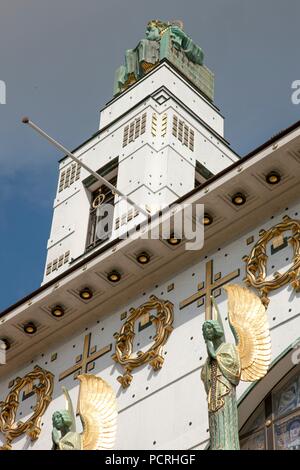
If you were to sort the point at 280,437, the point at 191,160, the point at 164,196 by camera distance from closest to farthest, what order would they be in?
the point at 280,437
the point at 164,196
the point at 191,160

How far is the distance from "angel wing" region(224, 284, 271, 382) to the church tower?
5564mm

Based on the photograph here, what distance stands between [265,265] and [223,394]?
7.60ft

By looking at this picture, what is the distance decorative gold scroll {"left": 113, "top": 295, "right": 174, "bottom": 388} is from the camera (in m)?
13.9

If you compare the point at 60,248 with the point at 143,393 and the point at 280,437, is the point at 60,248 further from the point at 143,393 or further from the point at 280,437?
the point at 280,437

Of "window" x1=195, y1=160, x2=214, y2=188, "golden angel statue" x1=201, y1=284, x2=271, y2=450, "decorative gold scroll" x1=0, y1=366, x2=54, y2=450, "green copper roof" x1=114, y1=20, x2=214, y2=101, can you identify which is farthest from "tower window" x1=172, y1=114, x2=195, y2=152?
"golden angel statue" x1=201, y1=284, x2=271, y2=450

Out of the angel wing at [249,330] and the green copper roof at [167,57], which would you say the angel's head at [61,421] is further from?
the green copper roof at [167,57]

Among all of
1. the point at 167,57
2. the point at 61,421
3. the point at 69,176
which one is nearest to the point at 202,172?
the point at 69,176

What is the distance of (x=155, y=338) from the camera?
1407cm

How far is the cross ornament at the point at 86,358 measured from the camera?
14667 mm

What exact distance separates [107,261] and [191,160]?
538cm

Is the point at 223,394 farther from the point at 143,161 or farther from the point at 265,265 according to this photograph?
the point at 143,161

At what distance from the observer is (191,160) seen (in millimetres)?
19906

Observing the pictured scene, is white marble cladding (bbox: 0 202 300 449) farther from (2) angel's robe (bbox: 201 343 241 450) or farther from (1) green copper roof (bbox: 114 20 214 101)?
(1) green copper roof (bbox: 114 20 214 101)
